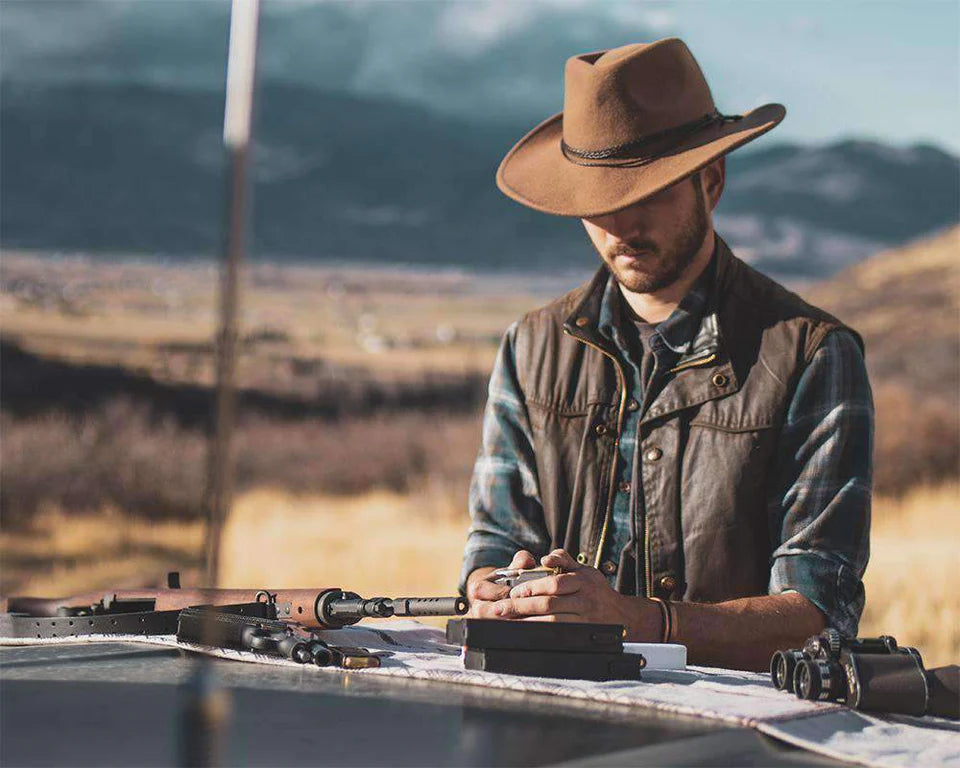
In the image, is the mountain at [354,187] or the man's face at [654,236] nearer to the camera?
the man's face at [654,236]

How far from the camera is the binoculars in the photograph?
192 centimetres

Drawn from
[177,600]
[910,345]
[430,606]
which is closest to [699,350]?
[430,606]

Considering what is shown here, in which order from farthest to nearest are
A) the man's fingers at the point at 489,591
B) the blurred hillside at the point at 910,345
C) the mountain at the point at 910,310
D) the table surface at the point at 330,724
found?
the mountain at the point at 910,310 < the blurred hillside at the point at 910,345 < the man's fingers at the point at 489,591 < the table surface at the point at 330,724

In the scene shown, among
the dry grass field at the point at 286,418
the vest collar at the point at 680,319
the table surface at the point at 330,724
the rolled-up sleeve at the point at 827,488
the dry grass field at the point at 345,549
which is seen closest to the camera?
the table surface at the point at 330,724

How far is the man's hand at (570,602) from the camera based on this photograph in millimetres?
2475

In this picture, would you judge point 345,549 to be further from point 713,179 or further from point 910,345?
point 713,179

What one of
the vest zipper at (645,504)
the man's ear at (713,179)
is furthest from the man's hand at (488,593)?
the man's ear at (713,179)

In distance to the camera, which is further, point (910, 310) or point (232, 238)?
point (910, 310)

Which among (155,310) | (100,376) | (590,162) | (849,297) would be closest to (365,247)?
(155,310)

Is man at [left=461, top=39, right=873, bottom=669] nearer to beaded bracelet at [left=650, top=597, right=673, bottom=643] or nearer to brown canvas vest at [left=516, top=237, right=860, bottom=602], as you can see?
brown canvas vest at [left=516, top=237, right=860, bottom=602]

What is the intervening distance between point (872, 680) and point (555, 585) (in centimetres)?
65

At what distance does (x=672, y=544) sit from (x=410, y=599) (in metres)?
0.82

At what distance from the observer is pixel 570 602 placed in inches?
97.5

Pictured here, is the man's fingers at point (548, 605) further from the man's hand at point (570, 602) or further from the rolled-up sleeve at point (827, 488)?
the rolled-up sleeve at point (827, 488)
